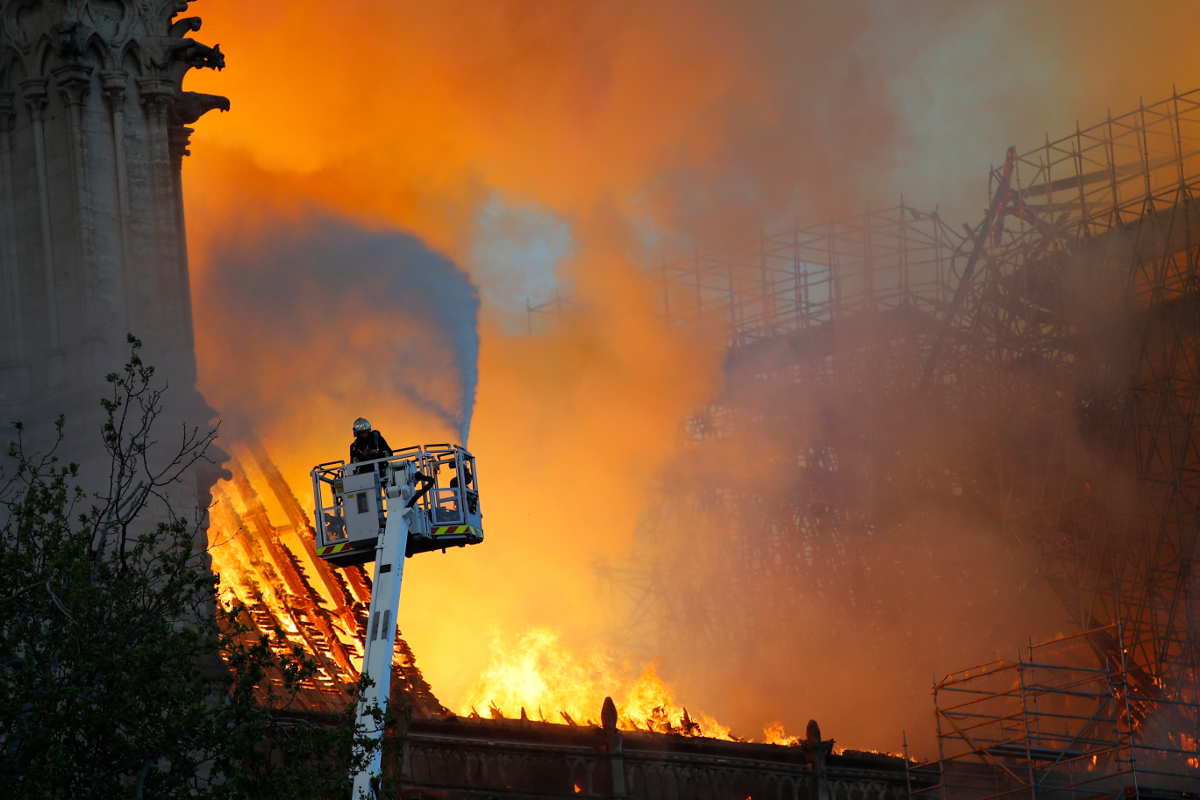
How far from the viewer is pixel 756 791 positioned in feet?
102

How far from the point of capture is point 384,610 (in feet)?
61.7

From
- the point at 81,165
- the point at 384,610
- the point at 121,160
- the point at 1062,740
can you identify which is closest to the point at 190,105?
the point at 121,160

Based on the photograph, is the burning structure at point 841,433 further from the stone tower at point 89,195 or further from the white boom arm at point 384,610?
the white boom arm at point 384,610

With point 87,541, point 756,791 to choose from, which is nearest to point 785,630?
point 756,791

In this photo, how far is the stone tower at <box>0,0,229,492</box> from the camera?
88.9 feet

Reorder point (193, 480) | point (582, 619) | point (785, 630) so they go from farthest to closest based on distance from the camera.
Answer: point (582, 619), point (785, 630), point (193, 480)

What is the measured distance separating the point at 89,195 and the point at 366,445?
9763mm

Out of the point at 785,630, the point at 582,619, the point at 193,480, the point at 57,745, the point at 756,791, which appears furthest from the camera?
the point at 582,619

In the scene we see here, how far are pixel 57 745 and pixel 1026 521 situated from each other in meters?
32.9

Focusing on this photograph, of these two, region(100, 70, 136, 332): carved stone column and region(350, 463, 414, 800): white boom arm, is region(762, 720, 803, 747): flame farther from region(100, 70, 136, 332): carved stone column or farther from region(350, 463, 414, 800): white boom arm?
region(350, 463, 414, 800): white boom arm

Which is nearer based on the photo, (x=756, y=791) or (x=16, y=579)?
(x=16, y=579)

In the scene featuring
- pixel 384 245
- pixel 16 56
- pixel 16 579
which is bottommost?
pixel 16 579

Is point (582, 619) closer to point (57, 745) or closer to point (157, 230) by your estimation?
point (157, 230)

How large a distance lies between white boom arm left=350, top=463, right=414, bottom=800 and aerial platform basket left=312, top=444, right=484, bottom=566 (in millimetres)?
22
